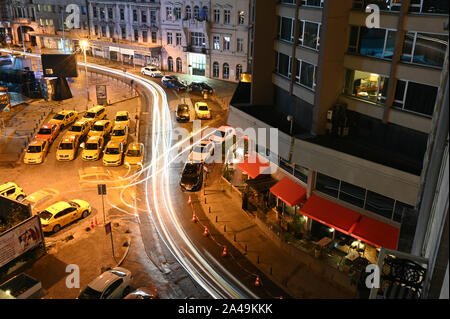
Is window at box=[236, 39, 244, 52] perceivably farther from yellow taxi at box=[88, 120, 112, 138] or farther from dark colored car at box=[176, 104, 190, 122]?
yellow taxi at box=[88, 120, 112, 138]

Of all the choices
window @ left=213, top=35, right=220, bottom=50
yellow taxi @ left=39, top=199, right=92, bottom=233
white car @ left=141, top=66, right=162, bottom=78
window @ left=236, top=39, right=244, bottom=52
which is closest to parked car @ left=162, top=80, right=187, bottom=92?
white car @ left=141, top=66, right=162, bottom=78

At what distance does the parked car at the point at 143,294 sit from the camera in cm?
1914

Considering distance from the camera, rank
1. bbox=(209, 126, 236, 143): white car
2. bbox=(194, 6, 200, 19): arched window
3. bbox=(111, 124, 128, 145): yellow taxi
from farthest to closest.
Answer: bbox=(194, 6, 200, 19): arched window < bbox=(209, 126, 236, 143): white car < bbox=(111, 124, 128, 145): yellow taxi

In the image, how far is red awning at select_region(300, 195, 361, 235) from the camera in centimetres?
2217

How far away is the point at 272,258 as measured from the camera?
2391 cm

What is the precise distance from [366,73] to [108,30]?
2357 inches

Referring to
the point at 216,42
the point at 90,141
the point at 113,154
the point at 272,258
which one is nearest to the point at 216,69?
the point at 216,42

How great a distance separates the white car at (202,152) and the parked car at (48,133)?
13.2 metres

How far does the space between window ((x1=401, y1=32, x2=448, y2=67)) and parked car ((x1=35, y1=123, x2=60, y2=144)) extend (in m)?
30.0

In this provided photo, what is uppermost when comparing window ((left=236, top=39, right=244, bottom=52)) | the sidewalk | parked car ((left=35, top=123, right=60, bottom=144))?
window ((left=236, top=39, right=244, bottom=52))

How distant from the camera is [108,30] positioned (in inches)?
2869

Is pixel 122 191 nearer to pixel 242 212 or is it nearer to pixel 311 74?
pixel 242 212

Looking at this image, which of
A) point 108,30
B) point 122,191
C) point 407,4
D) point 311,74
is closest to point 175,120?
point 122,191
